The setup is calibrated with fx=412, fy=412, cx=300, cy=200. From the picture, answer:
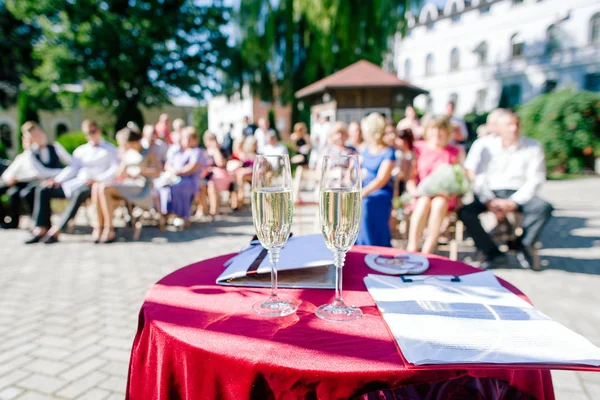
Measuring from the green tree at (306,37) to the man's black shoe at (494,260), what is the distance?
14.6 meters

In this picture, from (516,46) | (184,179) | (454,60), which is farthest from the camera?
(454,60)

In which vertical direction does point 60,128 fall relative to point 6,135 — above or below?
above

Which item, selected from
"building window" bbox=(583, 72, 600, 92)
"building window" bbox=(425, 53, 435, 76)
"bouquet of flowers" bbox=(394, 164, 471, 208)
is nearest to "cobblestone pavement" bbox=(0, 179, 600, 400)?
"bouquet of flowers" bbox=(394, 164, 471, 208)

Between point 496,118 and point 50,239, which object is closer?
point 496,118

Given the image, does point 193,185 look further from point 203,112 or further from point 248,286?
point 203,112

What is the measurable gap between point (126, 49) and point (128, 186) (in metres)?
21.5

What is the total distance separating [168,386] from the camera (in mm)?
1039

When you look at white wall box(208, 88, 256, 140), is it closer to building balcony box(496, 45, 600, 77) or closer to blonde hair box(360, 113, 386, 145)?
building balcony box(496, 45, 600, 77)

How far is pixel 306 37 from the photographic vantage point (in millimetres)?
18672

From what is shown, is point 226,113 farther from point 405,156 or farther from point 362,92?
point 405,156

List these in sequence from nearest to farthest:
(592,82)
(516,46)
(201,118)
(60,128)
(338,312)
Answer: (338,312)
(592,82)
(516,46)
(60,128)
(201,118)

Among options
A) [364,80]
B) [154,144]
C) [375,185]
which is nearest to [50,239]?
[154,144]

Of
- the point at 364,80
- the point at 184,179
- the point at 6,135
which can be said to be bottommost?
the point at 184,179

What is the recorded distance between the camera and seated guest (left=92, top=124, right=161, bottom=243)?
6.26m
